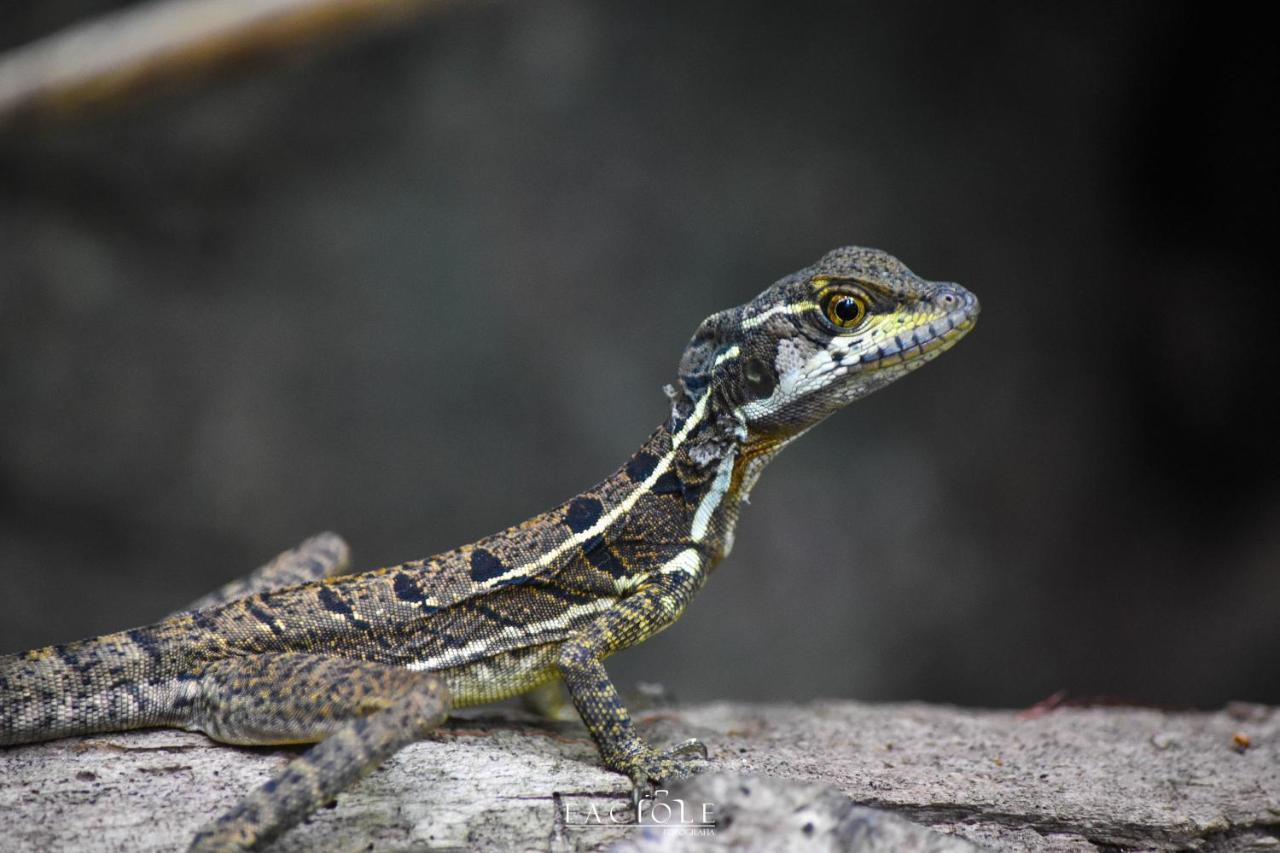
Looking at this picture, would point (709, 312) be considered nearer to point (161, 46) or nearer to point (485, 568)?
point (485, 568)

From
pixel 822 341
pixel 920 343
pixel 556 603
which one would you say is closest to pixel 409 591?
pixel 556 603

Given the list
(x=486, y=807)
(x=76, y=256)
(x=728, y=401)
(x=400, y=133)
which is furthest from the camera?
(x=400, y=133)

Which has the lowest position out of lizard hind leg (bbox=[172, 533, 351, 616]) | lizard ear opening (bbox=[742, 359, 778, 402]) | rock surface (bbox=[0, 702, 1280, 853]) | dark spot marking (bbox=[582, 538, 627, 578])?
rock surface (bbox=[0, 702, 1280, 853])

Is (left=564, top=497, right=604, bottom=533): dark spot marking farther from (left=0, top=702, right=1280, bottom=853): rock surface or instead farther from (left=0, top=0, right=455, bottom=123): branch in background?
(left=0, top=0, right=455, bottom=123): branch in background

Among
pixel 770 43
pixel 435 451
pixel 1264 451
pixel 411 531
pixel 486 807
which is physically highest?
pixel 770 43

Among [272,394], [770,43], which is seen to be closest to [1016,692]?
[770,43]

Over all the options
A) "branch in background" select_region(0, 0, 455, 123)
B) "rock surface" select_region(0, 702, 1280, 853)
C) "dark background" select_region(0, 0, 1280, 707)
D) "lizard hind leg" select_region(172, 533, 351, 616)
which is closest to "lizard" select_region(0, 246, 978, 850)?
"rock surface" select_region(0, 702, 1280, 853)

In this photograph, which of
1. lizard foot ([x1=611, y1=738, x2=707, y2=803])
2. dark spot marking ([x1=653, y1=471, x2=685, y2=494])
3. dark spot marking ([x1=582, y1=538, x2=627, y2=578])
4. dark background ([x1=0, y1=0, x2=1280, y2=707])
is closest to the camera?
lizard foot ([x1=611, y1=738, x2=707, y2=803])

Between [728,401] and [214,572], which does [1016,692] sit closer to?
[728,401]
